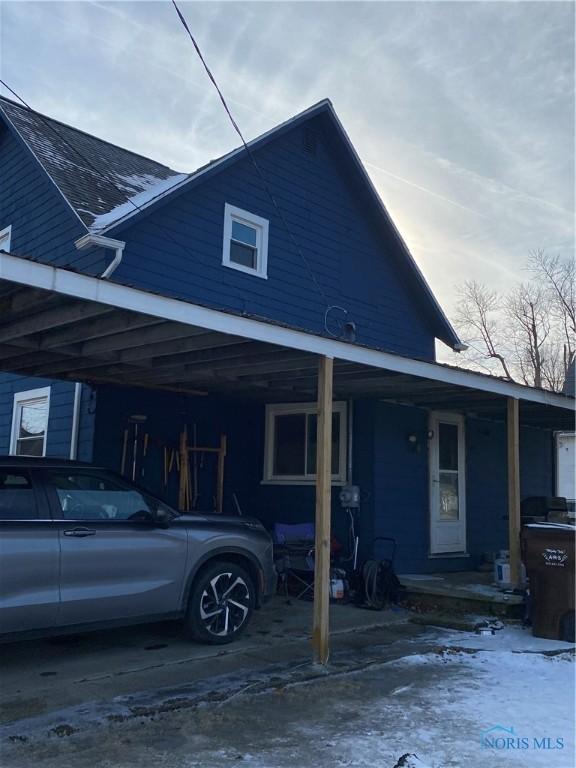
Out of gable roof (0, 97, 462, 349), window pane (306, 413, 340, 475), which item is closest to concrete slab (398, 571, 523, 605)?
window pane (306, 413, 340, 475)

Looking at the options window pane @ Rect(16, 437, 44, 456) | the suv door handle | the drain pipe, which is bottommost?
the suv door handle

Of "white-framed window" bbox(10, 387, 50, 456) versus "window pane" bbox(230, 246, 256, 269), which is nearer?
"white-framed window" bbox(10, 387, 50, 456)

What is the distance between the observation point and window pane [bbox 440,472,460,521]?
10491 mm

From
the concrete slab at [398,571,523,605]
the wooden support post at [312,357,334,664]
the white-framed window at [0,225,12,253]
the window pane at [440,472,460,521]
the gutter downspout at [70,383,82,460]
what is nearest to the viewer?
the wooden support post at [312,357,334,664]

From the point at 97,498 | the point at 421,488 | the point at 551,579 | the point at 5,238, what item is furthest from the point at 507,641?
the point at 5,238

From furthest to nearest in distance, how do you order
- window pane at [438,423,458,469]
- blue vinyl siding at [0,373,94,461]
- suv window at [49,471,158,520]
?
window pane at [438,423,458,469] → blue vinyl siding at [0,373,94,461] → suv window at [49,471,158,520]

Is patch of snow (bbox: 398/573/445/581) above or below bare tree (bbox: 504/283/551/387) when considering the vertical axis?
below

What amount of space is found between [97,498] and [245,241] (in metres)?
6.03

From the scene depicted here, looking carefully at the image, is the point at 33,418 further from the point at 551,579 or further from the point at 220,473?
the point at 551,579

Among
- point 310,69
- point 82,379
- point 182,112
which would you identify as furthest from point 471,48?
point 82,379

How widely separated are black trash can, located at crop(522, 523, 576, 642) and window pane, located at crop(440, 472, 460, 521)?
310 centimetres

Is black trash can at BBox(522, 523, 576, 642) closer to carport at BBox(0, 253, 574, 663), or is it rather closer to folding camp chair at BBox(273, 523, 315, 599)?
carport at BBox(0, 253, 574, 663)

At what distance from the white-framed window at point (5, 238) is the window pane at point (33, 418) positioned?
102 inches

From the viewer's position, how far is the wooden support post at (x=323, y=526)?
19.4 ft
